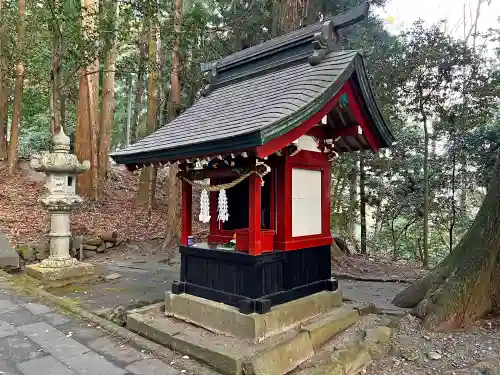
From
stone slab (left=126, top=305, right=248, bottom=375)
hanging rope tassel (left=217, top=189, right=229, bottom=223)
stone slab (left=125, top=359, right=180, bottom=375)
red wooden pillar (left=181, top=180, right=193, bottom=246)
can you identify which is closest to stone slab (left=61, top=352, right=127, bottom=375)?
stone slab (left=125, top=359, right=180, bottom=375)

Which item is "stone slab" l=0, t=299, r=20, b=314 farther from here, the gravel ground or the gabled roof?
the gravel ground

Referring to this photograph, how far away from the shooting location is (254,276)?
4121 millimetres

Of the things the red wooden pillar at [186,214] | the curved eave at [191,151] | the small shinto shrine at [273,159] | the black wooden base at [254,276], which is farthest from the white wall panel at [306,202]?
the red wooden pillar at [186,214]

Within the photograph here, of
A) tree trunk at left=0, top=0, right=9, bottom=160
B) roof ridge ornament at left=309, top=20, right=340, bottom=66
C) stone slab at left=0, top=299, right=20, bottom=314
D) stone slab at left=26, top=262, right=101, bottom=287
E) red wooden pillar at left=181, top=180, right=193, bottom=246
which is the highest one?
tree trunk at left=0, top=0, right=9, bottom=160

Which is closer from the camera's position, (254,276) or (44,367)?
(44,367)

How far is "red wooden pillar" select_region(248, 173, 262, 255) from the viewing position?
13.5 feet

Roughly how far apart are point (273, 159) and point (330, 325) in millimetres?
2104

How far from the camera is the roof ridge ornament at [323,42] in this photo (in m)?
4.66

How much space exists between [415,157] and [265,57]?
299 inches

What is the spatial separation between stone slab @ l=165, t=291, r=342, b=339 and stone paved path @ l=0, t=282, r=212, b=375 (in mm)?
749

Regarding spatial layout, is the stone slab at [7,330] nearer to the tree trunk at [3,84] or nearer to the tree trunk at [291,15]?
the tree trunk at [291,15]

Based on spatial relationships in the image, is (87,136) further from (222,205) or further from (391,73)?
(391,73)

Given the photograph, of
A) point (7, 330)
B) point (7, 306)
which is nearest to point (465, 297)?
point (7, 330)

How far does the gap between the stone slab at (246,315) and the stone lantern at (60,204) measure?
309cm
